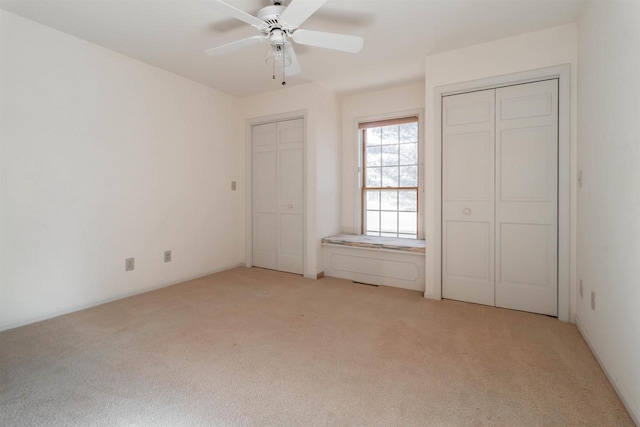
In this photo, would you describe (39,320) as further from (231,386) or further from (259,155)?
(259,155)

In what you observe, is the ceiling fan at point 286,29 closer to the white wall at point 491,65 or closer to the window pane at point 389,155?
the white wall at point 491,65

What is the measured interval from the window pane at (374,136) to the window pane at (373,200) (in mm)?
728

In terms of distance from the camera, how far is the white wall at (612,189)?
157 centimetres

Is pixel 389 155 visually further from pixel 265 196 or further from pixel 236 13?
pixel 236 13

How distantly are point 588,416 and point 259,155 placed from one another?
432cm

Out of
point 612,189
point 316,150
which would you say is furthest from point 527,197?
point 316,150

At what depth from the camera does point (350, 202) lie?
468 centimetres

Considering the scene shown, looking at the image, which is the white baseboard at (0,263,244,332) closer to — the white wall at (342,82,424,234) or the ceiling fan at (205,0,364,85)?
the white wall at (342,82,424,234)

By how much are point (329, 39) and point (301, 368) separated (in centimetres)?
229

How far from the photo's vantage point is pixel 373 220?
15.0 ft

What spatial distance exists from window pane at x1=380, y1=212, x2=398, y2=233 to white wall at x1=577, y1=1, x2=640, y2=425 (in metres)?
2.13

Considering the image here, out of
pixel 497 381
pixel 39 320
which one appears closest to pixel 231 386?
pixel 497 381

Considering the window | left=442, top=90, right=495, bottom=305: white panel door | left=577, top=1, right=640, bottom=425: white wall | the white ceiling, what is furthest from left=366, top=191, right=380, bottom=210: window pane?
left=577, top=1, right=640, bottom=425: white wall

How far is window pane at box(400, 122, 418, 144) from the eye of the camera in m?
4.22
